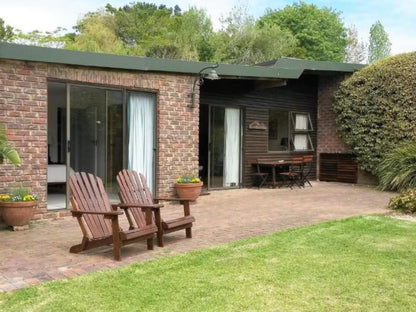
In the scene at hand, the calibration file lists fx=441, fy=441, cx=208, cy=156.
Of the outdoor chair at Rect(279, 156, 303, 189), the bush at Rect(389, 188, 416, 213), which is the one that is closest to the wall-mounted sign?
the outdoor chair at Rect(279, 156, 303, 189)

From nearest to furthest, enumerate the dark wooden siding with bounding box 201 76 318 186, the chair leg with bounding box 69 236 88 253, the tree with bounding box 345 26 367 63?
the chair leg with bounding box 69 236 88 253 < the dark wooden siding with bounding box 201 76 318 186 < the tree with bounding box 345 26 367 63

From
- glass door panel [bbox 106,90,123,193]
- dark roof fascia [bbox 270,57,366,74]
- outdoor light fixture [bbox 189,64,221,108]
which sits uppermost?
dark roof fascia [bbox 270,57,366,74]

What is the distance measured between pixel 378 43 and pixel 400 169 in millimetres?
28334

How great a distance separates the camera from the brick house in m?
6.83

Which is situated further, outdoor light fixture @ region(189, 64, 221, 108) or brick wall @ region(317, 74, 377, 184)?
brick wall @ region(317, 74, 377, 184)

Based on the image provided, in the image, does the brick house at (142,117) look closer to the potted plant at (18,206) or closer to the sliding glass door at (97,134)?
the sliding glass door at (97,134)

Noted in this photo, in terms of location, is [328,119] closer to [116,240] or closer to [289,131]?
[289,131]

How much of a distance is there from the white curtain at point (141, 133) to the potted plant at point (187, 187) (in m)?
0.50

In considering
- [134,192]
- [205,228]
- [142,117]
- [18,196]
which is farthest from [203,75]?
[18,196]

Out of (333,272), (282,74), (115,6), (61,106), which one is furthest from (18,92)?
(115,6)

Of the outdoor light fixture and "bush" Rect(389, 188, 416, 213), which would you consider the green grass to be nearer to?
"bush" Rect(389, 188, 416, 213)

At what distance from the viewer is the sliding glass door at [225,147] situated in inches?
432

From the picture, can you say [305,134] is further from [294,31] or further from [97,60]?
[294,31]

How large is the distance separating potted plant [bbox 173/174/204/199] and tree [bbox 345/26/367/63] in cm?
3149
